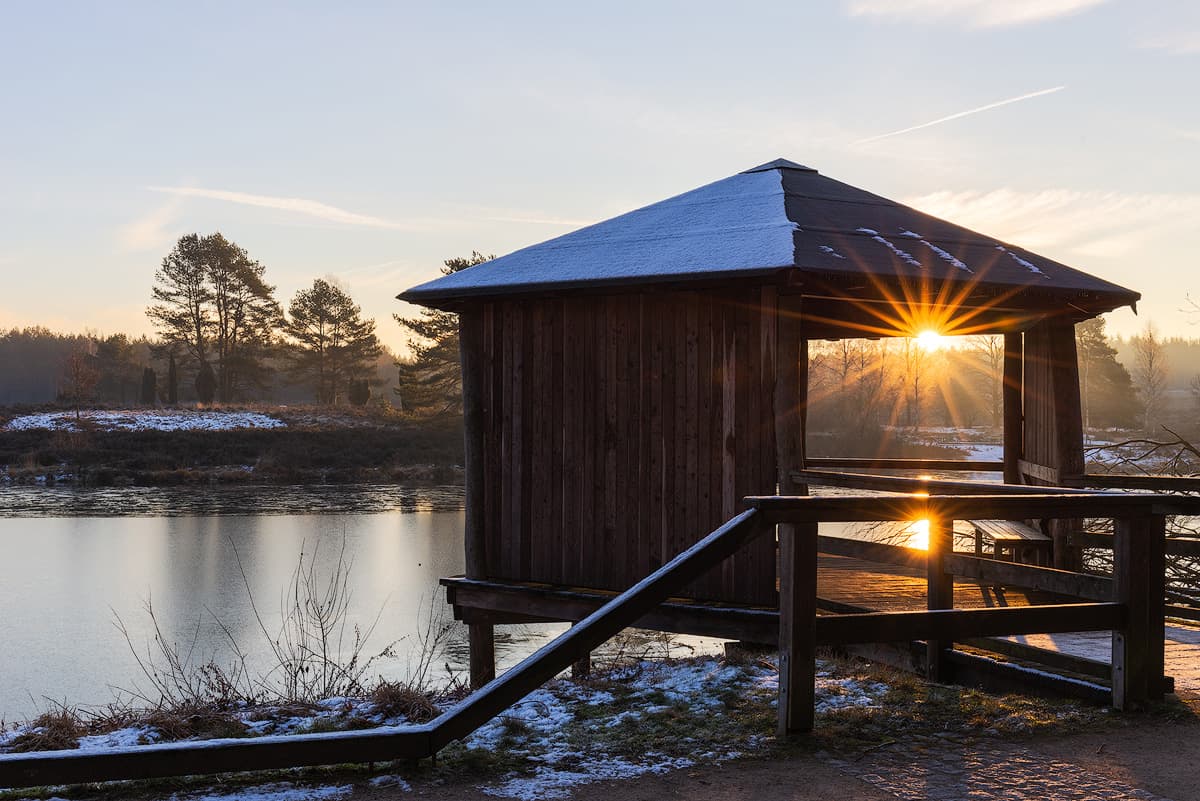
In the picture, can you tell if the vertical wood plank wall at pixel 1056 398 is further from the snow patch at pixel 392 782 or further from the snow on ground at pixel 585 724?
the snow patch at pixel 392 782

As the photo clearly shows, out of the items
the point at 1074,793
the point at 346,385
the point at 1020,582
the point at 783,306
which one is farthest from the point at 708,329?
the point at 346,385

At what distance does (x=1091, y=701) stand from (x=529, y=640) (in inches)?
443

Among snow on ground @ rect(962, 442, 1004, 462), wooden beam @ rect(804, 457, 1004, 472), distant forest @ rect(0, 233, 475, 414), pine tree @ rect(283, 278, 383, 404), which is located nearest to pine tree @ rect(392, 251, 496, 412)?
distant forest @ rect(0, 233, 475, 414)

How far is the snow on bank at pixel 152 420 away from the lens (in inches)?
1863

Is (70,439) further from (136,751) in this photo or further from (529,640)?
(136,751)

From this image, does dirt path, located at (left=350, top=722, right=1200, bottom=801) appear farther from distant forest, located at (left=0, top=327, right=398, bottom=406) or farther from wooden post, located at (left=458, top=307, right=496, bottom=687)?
distant forest, located at (left=0, top=327, right=398, bottom=406)

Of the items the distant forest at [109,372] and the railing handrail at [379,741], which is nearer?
the railing handrail at [379,741]

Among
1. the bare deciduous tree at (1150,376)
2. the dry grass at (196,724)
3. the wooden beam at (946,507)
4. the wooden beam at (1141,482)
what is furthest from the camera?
the bare deciduous tree at (1150,376)

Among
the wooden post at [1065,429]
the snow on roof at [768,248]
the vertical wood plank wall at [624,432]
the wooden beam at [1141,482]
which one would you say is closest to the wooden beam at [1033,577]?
the vertical wood plank wall at [624,432]

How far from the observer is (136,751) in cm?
388

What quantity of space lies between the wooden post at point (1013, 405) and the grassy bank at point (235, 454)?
1313 inches

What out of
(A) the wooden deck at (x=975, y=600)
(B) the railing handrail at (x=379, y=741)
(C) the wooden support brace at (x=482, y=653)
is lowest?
(C) the wooden support brace at (x=482, y=653)

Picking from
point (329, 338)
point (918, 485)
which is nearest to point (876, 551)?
point (918, 485)

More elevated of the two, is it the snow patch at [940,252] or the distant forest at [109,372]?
the distant forest at [109,372]
